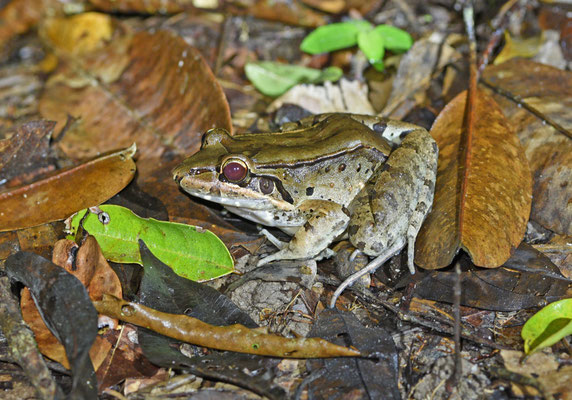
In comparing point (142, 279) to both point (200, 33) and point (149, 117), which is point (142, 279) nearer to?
point (149, 117)

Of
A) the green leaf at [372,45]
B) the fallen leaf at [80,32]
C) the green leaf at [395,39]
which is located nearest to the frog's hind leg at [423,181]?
the green leaf at [372,45]

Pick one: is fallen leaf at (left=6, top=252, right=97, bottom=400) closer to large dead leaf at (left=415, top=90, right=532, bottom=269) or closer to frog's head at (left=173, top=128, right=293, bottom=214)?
frog's head at (left=173, top=128, right=293, bottom=214)

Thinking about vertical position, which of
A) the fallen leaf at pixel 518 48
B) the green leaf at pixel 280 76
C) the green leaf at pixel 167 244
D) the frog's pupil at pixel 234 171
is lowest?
the green leaf at pixel 167 244

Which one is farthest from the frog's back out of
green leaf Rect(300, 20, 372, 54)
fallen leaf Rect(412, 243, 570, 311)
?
green leaf Rect(300, 20, 372, 54)

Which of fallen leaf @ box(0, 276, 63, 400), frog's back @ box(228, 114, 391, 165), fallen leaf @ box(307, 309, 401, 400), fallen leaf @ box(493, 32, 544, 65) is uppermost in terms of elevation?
fallen leaf @ box(493, 32, 544, 65)

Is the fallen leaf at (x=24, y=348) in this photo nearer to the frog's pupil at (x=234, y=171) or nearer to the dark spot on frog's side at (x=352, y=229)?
the frog's pupil at (x=234, y=171)

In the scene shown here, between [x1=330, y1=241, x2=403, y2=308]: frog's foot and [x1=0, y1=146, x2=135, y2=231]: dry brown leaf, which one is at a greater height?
[x1=0, y1=146, x2=135, y2=231]: dry brown leaf

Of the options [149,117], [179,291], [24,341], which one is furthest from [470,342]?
[149,117]
